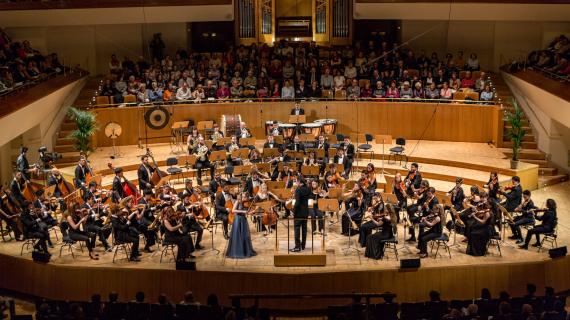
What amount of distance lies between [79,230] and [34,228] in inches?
32.8

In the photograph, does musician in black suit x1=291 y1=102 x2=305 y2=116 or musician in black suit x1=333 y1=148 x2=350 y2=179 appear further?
musician in black suit x1=291 y1=102 x2=305 y2=116

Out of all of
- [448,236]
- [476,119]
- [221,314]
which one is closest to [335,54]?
[476,119]

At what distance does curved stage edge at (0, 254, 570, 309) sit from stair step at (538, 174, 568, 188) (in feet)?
14.9

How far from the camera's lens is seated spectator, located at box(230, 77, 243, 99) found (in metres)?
21.0

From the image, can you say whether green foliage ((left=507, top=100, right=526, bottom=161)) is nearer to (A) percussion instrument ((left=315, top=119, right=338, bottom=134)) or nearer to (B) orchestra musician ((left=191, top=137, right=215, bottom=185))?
(A) percussion instrument ((left=315, top=119, right=338, bottom=134))

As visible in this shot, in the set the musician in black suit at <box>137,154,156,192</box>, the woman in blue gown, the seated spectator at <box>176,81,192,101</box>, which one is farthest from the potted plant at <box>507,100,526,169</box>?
the seated spectator at <box>176,81,192,101</box>

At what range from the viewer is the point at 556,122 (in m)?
19.1

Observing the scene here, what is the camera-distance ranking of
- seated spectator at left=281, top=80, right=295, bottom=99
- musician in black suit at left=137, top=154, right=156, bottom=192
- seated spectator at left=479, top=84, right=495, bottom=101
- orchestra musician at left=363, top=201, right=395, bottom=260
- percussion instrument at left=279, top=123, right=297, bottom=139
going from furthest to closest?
seated spectator at left=281, top=80, right=295, bottom=99 < seated spectator at left=479, top=84, right=495, bottom=101 < percussion instrument at left=279, top=123, right=297, bottom=139 < musician in black suit at left=137, top=154, right=156, bottom=192 < orchestra musician at left=363, top=201, right=395, bottom=260

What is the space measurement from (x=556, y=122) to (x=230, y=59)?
8.70 meters

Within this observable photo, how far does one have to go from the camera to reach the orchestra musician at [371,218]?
1338 centimetres

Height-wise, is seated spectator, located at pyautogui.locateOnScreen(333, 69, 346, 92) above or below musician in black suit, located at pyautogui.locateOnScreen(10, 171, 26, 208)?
above

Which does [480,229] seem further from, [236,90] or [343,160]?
[236,90]

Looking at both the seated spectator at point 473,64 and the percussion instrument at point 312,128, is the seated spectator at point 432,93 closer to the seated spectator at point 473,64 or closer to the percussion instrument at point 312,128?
the seated spectator at point 473,64

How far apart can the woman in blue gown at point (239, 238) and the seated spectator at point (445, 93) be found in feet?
28.4
